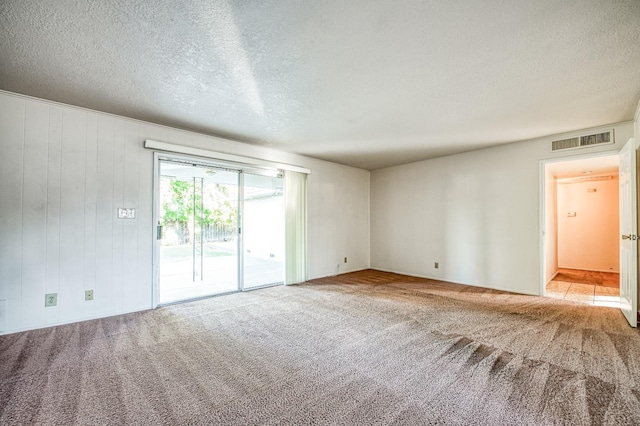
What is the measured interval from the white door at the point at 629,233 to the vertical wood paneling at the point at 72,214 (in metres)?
6.26

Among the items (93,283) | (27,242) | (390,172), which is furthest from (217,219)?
(390,172)

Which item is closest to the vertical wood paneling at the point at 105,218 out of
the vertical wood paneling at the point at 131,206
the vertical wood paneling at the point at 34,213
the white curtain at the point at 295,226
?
the vertical wood paneling at the point at 131,206

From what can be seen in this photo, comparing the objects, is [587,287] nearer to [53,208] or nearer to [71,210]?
[71,210]

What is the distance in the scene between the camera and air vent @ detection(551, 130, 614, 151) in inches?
145

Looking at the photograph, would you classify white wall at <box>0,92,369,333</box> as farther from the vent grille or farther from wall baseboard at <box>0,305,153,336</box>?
the vent grille

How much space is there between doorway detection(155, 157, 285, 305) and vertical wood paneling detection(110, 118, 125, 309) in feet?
1.96

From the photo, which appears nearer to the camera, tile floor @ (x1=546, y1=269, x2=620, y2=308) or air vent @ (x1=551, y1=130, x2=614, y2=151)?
air vent @ (x1=551, y1=130, x2=614, y2=151)

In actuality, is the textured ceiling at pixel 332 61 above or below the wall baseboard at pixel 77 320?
above

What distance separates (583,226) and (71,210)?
393 inches

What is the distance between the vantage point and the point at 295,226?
16.8 feet

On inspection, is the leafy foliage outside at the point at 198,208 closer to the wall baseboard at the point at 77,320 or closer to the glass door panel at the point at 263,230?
the glass door panel at the point at 263,230

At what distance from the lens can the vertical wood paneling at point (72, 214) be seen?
3.05m

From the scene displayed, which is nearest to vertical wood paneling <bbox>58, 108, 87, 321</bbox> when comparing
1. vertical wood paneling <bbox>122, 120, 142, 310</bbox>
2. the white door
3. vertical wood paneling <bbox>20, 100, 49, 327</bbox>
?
vertical wood paneling <bbox>20, 100, 49, 327</bbox>

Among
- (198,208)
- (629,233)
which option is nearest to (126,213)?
(198,208)
